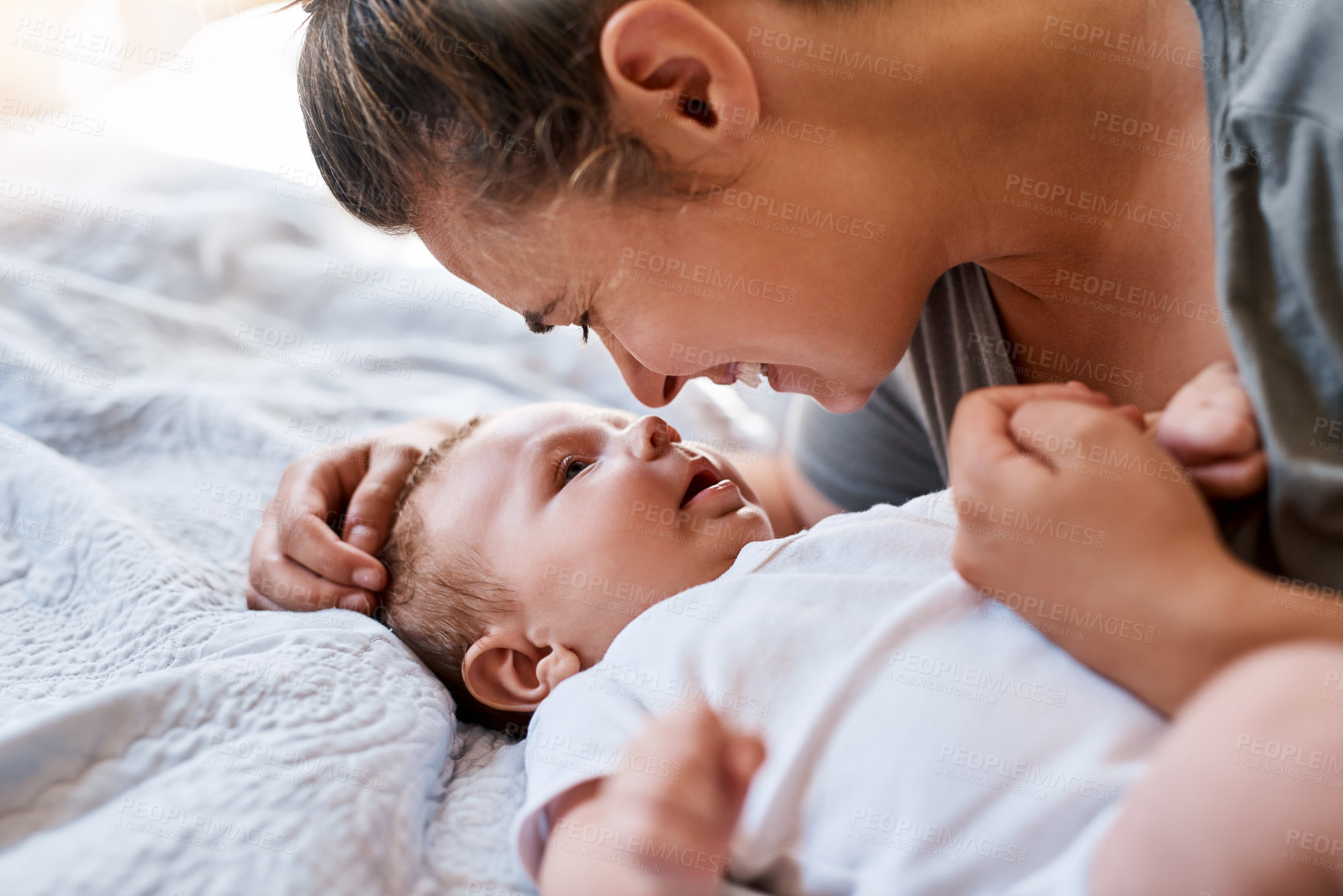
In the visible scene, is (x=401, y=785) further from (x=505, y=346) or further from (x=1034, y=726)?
(x=505, y=346)

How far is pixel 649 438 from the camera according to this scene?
1084mm

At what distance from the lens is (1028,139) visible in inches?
36.3

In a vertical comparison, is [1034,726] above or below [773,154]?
below

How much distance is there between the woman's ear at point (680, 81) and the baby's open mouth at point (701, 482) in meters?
0.41

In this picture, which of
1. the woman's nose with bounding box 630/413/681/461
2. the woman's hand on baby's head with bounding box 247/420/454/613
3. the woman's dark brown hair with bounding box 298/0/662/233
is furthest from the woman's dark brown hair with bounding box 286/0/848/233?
the woman's hand on baby's head with bounding box 247/420/454/613

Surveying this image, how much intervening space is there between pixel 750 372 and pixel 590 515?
0.23m

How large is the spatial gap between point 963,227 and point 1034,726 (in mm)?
507

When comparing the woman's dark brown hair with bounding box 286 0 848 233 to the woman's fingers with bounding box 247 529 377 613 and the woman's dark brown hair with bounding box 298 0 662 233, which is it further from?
the woman's fingers with bounding box 247 529 377 613

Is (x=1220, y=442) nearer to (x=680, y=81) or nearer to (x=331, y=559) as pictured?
(x=680, y=81)

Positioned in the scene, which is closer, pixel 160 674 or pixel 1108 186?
pixel 160 674

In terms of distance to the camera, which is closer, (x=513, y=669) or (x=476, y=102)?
(x=476, y=102)

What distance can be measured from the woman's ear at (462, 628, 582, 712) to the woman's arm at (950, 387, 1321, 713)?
0.48m

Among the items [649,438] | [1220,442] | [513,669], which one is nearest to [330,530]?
[513,669]

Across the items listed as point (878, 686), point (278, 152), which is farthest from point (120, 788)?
point (278, 152)
